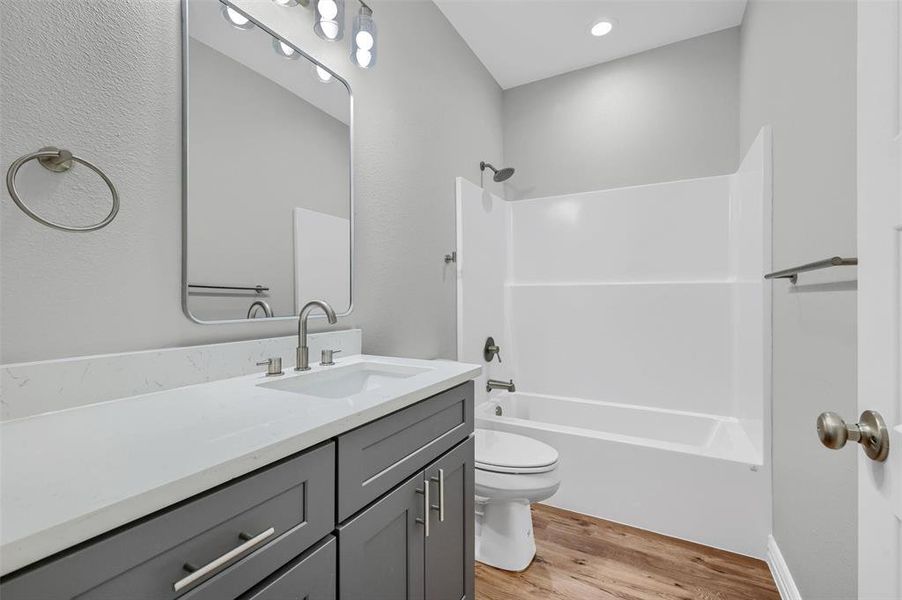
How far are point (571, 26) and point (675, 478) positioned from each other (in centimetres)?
253

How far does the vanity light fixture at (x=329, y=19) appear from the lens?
4.31 ft

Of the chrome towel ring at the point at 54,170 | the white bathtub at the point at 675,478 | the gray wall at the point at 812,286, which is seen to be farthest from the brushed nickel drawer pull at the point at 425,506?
the white bathtub at the point at 675,478

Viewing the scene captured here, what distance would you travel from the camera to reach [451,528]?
1.10 meters

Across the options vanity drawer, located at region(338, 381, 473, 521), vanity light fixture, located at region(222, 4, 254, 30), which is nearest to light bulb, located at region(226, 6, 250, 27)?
vanity light fixture, located at region(222, 4, 254, 30)

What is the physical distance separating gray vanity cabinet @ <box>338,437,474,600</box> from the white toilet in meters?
0.39

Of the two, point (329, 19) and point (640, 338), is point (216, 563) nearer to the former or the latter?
point (329, 19)

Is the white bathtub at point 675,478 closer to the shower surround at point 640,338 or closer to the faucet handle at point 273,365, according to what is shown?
the shower surround at point 640,338

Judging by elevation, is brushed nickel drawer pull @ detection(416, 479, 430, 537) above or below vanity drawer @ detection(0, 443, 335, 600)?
below

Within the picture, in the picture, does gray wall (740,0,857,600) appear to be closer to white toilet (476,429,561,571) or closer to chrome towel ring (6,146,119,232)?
white toilet (476,429,561,571)

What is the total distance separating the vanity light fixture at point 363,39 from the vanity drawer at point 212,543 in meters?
1.40

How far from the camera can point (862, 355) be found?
0.57 m

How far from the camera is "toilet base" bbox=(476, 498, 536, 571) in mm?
1639

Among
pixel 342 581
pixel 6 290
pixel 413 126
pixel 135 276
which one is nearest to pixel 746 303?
pixel 413 126

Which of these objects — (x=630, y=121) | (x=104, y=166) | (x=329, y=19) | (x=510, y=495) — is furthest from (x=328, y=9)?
(x=630, y=121)
